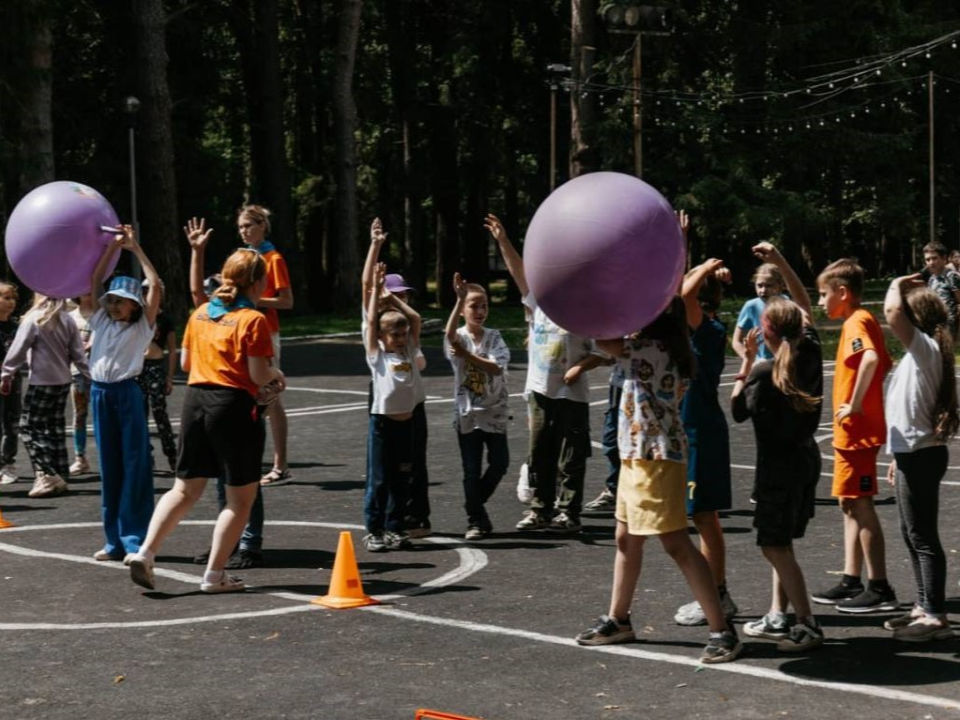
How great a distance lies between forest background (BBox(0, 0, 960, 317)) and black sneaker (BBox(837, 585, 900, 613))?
2507cm

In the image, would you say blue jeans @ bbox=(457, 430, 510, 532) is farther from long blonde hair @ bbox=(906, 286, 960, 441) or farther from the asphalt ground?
long blonde hair @ bbox=(906, 286, 960, 441)

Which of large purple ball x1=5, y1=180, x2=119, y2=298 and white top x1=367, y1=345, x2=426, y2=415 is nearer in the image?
large purple ball x1=5, y1=180, x2=119, y2=298

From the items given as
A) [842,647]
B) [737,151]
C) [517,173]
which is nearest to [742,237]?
[737,151]

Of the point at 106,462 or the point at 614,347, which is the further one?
the point at 106,462

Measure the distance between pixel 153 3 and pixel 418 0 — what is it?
807 inches

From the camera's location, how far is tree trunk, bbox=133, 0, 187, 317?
115 ft

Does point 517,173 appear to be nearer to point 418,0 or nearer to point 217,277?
point 418,0

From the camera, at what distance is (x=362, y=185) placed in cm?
5947

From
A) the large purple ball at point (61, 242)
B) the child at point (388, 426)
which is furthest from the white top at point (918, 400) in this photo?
the large purple ball at point (61, 242)

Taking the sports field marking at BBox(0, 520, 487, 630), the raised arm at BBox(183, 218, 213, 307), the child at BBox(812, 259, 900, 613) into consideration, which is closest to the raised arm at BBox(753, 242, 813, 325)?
the child at BBox(812, 259, 900, 613)

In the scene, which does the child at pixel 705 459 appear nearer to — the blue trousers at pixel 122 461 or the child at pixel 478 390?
the child at pixel 478 390

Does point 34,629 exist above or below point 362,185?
below

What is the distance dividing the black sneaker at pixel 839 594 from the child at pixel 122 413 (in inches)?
166

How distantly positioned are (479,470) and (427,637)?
10.5 feet
